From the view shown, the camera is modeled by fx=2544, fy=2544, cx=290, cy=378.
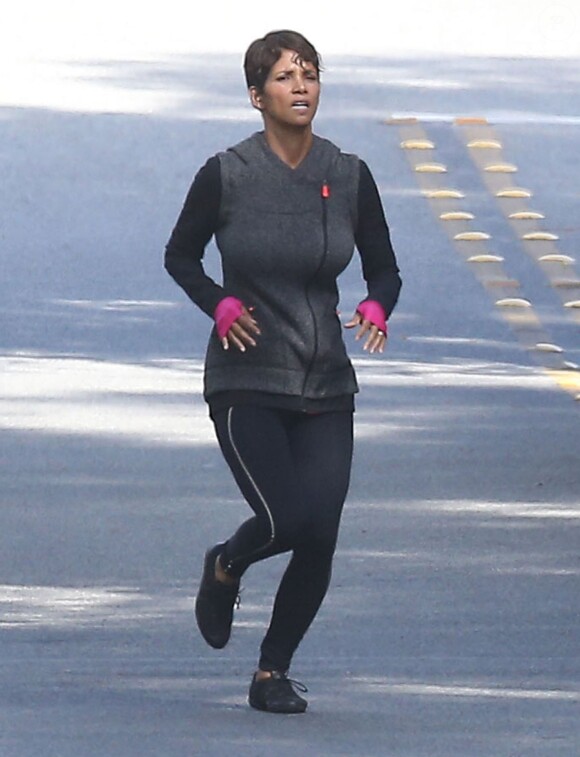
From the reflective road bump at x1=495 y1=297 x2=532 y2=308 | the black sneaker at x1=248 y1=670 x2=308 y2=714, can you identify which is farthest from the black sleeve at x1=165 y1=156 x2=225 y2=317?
the reflective road bump at x1=495 y1=297 x2=532 y2=308

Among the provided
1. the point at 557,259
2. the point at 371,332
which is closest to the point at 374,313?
the point at 371,332

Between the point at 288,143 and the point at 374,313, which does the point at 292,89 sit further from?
the point at 374,313

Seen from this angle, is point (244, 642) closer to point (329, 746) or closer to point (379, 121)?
point (329, 746)

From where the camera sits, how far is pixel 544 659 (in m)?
7.14

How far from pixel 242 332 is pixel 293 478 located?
397 millimetres

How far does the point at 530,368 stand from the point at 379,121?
18.5 feet

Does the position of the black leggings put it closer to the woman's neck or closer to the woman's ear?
the woman's neck

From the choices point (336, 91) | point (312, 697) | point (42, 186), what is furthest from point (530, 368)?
point (336, 91)

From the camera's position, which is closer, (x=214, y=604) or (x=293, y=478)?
(x=293, y=478)

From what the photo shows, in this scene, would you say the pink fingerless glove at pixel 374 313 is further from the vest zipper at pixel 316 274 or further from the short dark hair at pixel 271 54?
the short dark hair at pixel 271 54

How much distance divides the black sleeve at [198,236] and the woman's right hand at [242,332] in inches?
3.6

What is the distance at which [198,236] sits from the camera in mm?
6215

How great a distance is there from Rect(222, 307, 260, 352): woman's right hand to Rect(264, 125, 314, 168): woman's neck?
40 cm

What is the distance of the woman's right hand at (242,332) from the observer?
6039mm
